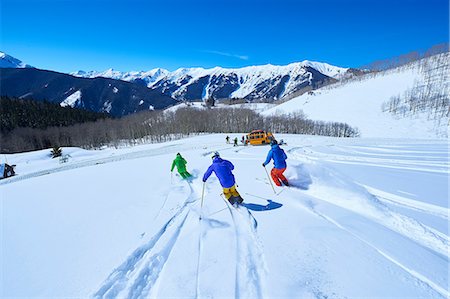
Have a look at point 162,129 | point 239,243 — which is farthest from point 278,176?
point 162,129

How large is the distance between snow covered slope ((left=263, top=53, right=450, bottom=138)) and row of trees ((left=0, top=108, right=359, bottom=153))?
31.2 ft

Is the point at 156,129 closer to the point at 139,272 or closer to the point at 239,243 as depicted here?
the point at 239,243

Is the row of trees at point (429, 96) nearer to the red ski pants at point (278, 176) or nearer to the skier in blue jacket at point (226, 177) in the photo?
the red ski pants at point (278, 176)

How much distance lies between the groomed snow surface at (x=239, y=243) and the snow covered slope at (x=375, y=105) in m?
64.4

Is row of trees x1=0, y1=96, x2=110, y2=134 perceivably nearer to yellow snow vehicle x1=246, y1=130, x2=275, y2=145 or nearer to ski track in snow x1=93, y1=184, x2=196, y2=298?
yellow snow vehicle x1=246, y1=130, x2=275, y2=145

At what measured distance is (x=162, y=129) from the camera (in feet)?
242

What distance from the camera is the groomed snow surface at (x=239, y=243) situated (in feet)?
10.9

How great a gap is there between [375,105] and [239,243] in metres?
101

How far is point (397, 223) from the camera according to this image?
17.0ft

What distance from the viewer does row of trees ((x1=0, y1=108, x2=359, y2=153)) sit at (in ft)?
218

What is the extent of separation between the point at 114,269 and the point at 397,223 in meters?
6.43

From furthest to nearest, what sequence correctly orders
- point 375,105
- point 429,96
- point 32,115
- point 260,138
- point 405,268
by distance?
point 375,105
point 429,96
point 32,115
point 260,138
point 405,268

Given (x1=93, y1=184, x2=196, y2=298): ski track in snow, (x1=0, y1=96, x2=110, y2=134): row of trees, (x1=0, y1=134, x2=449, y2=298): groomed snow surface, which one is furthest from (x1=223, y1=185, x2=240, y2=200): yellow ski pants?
(x1=0, y1=96, x2=110, y2=134): row of trees

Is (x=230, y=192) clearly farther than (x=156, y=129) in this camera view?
No
